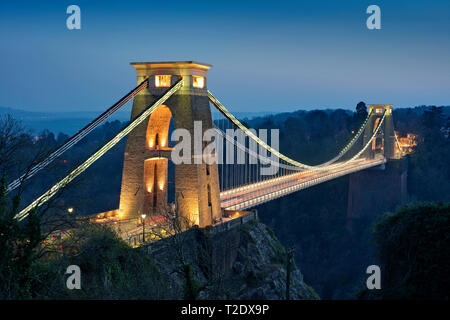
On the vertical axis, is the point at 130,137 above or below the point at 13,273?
above

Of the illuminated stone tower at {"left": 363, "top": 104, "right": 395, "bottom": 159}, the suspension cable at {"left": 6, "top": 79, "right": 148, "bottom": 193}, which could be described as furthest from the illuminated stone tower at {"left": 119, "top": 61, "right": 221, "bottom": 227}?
the illuminated stone tower at {"left": 363, "top": 104, "right": 395, "bottom": 159}

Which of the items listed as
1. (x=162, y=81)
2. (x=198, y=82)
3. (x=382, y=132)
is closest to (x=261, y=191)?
(x=198, y=82)

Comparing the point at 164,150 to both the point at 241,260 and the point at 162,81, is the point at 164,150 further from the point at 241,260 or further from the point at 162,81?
→ the point at 241,260

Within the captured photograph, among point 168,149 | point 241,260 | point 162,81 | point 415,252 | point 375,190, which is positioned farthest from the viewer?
point 375,190

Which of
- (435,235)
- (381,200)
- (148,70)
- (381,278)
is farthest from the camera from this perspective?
(381,200)

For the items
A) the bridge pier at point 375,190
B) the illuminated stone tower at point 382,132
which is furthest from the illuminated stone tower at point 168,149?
the illuminated stone tower at point 382,132

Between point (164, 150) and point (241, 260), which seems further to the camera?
point (241, 260)

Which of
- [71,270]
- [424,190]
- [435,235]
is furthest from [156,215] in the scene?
[424,190]

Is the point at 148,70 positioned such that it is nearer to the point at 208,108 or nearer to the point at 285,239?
the point at 208,108
